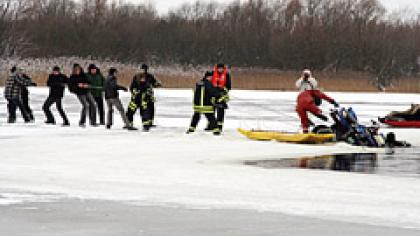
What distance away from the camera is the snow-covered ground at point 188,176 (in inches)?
379

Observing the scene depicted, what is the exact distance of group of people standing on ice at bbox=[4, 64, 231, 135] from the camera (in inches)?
744

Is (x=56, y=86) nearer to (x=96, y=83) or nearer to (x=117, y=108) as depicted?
(x=96, y=83)

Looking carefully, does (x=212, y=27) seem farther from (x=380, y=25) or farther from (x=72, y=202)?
(x=72, y=202)

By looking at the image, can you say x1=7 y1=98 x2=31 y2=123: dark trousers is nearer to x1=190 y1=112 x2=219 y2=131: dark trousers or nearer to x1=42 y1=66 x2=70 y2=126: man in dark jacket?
x1=42 y1=66 x2=70 y2=126: man in dark jacket

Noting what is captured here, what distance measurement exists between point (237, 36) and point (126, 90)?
6251 cm

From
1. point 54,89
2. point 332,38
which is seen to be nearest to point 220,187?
point 54,89

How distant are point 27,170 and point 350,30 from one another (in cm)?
6877

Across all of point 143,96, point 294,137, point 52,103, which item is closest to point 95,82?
point 52,103

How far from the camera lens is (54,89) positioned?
20.9 meters

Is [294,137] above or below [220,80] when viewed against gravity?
below

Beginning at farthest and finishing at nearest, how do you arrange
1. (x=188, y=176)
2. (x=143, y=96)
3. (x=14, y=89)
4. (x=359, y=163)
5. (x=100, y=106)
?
(x=14, y=89), (x=100, y=106), (x=143, y=96), (x=359, y=163), (x=188, y=176)

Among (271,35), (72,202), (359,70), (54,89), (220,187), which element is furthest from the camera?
(271,35)

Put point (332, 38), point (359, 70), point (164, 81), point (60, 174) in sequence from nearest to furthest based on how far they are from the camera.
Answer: point (60, 174) < point (164, 81) < point (359, 70) < point (332, 38)

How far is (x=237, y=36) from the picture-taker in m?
82.3
